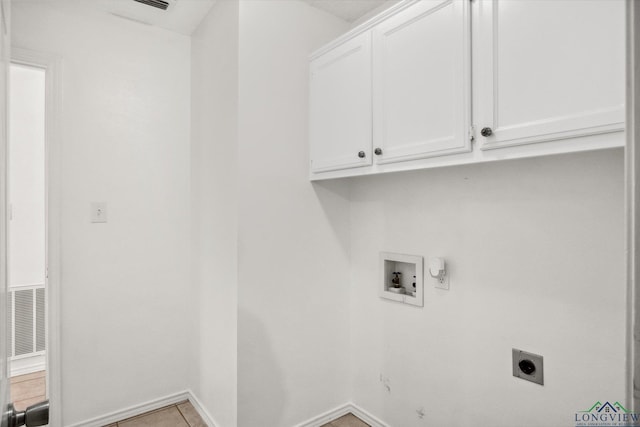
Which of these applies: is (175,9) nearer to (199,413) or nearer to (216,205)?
(216,205)

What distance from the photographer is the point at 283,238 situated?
1.95 metres

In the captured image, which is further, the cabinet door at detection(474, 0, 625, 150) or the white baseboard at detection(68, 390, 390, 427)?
the white baseboard at detection(68, 390, 390, 427)

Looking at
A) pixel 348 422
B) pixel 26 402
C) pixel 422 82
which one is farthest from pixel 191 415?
pixel 422 82

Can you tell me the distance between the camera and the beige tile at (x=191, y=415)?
2087 mm

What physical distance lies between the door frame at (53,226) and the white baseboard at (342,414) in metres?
1.36

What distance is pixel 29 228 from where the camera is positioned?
290 cm

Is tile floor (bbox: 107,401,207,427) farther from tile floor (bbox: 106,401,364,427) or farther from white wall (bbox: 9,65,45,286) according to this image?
white wall (bbox: 9,65,45,286)

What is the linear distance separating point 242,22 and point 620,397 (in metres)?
2.22

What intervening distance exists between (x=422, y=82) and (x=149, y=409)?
242 centimetres

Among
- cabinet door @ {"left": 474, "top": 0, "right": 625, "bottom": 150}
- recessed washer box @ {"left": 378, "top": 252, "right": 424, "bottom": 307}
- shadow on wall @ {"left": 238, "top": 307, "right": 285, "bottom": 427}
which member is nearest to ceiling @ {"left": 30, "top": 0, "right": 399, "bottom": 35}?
cabinet door @ {"left": 474, "top": 0, "right": 625, "bottom": 150}

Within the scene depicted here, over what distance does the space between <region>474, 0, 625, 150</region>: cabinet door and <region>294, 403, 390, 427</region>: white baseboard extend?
169cm

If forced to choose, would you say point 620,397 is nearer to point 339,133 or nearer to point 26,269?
point 339,133

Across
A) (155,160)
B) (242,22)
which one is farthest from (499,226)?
(155,160)

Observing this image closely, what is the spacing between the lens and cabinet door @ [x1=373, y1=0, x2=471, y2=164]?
1295mm
